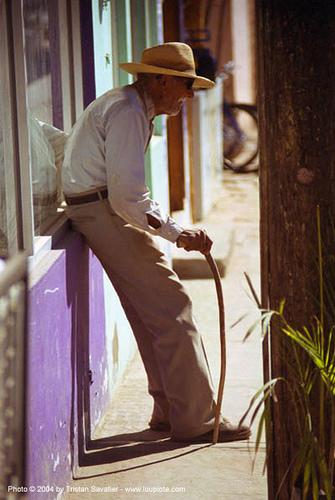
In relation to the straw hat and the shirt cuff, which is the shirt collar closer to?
the straw hat

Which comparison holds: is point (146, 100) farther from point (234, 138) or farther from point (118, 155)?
point (234, 138)

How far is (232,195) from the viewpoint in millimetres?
13156

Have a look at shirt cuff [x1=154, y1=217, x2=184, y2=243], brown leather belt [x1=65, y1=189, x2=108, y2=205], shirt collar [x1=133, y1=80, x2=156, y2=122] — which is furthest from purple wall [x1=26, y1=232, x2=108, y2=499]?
shirt collar [x1=133, y1=80, x2=156, y2=122]

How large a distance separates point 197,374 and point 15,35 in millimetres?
1813

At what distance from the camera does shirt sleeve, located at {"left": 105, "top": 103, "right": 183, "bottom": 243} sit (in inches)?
166

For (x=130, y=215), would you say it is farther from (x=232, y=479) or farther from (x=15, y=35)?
(x=232, y=479)

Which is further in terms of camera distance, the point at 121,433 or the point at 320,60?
the point at 121,433

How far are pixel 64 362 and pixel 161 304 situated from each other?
0.65 meters

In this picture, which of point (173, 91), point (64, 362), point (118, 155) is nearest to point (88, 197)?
point (118, 155)

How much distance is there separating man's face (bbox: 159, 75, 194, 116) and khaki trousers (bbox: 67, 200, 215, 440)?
0.55 meters

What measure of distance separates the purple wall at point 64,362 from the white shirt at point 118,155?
29cm

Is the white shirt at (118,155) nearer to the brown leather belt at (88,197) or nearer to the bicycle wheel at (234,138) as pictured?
the brown leather belt at (88,197)

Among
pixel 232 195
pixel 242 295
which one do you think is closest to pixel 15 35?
pixel 242 295

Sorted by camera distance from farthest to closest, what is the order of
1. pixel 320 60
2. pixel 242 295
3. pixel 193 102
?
pixel 193 102, pixel 242 295, pixel 320 60
